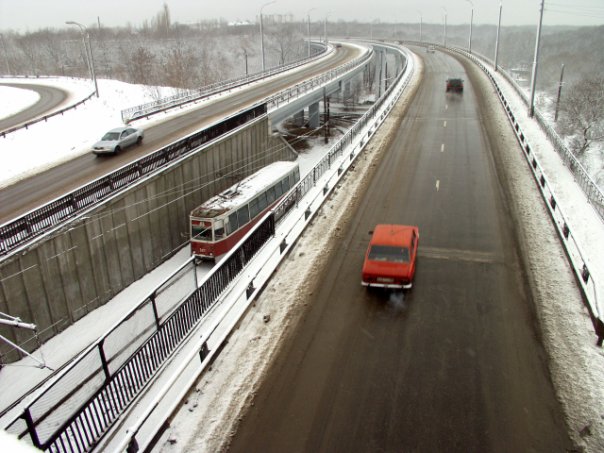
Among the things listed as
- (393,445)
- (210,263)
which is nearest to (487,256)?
(393,445)

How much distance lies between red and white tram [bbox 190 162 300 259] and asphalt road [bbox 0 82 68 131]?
25.1 m

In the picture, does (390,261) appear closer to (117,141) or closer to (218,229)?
(218,229)

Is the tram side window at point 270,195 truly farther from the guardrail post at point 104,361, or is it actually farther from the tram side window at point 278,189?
the guardrail post at point 104,361

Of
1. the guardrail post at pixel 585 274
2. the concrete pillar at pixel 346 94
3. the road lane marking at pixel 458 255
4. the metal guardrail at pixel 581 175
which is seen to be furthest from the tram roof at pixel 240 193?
the concrete pillar at pixel 346 94

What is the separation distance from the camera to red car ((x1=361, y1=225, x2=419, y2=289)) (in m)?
13.1

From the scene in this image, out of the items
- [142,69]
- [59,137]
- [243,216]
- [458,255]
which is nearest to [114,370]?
[458,255]

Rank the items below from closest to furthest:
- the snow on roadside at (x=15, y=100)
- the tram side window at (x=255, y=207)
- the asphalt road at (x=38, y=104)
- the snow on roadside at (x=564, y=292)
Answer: the snow on roadside at (x=564, y=292), the tram side window at (x=255, y=207), the asphalt road at (x=38, y=104), the snow on roadside at (x=15, y=100)

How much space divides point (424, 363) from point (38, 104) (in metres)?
54.4

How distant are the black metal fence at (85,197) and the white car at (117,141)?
13.9 ft

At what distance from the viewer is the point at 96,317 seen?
20.9 metres

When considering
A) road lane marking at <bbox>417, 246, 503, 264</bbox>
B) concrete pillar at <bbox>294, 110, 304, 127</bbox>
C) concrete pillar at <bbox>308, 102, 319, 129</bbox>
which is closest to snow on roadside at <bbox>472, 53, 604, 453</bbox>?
road lane marking at <bbox>417, 246, 503, 264</bbox>

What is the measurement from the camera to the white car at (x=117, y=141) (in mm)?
28641

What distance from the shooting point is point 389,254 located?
536 inches

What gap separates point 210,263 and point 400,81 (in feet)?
129
